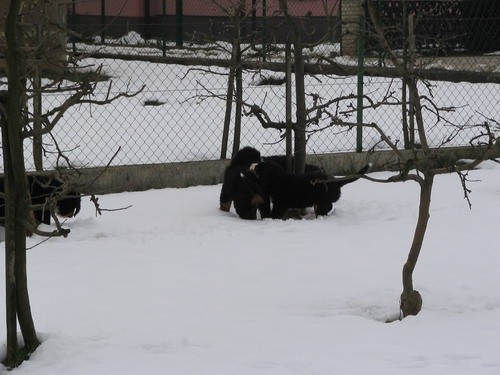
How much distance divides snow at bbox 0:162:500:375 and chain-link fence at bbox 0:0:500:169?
984 millimetres

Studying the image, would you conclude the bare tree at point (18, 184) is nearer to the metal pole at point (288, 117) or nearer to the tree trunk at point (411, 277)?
the tree trunk at point (411, 277)

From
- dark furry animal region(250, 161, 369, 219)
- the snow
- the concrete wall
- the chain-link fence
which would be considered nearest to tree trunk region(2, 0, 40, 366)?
the snow

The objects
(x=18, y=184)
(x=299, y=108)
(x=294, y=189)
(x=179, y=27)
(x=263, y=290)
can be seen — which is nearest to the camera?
(x=18, y=184)

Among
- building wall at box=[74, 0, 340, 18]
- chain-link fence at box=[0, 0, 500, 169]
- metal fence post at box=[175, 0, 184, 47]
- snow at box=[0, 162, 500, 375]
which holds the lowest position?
snow at box=[0, 162, 500, 375]

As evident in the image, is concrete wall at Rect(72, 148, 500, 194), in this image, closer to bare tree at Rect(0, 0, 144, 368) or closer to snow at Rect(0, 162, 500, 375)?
snow at Rect(0, 162, 500, 375)

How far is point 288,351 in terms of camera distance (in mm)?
4824

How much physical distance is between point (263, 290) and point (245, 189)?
2242 millimetres

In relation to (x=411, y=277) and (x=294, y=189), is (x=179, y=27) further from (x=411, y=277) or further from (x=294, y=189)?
(x=411, y=277)

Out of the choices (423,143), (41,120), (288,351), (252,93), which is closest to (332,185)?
(423,143)

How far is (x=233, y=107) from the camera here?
13.2 metres

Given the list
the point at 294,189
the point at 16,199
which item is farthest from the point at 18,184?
the point at 294,189

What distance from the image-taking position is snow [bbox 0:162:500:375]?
471cm

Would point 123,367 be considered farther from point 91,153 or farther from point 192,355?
point 91,153

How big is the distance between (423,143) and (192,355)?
1.80m
